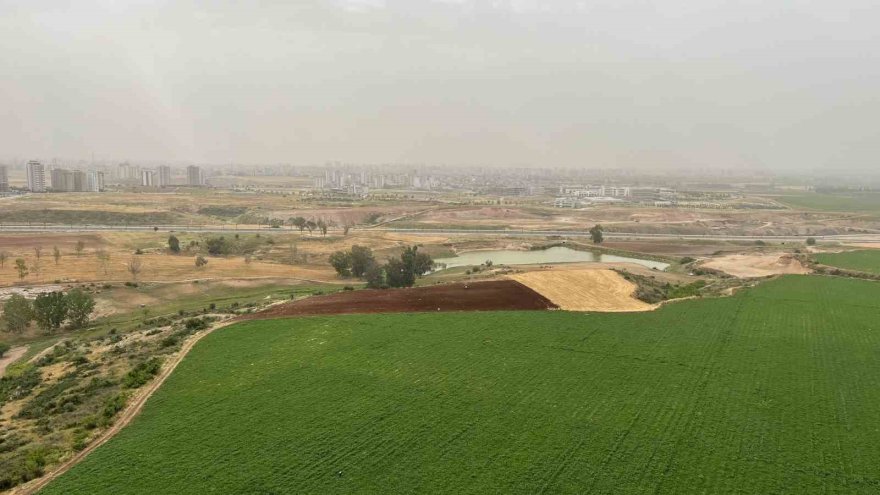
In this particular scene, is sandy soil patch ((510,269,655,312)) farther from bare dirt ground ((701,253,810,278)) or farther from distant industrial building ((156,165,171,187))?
distant industrial building ((156,165,171,187))

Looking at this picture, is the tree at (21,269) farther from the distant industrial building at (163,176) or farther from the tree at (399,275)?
the distant industrial building at (163,176)

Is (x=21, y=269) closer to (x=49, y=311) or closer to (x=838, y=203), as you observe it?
(x=49, y=311)

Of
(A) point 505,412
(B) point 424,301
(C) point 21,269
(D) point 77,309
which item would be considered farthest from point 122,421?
(C) point 21,269

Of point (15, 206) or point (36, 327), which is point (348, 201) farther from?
point (36, 327)

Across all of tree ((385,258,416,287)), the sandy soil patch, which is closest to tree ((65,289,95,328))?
tree ((385,258,416,287))

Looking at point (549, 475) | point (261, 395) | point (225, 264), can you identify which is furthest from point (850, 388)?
point (225, 264)

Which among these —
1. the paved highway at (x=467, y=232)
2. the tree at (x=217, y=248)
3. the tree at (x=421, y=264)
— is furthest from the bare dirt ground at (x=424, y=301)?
the paved highway at (x=467, y=232)
